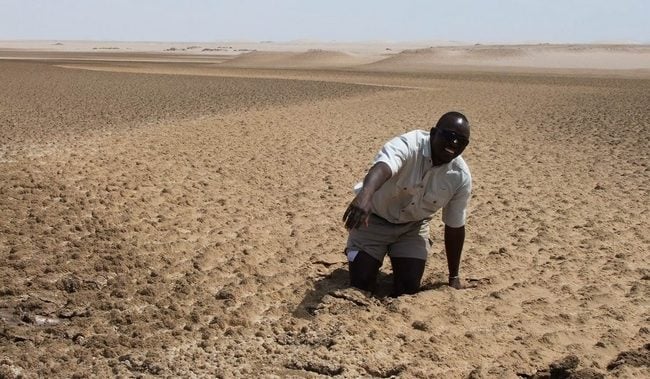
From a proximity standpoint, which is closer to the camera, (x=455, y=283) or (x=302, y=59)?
(x=455, y=283)

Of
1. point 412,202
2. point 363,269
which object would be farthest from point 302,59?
point 412,202

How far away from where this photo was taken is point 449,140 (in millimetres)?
4547

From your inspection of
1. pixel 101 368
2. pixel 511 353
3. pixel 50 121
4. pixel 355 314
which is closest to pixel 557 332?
pixel 511 353

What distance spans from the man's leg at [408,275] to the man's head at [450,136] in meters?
0.82

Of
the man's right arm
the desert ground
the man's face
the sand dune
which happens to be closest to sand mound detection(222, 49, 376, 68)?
the sand dune

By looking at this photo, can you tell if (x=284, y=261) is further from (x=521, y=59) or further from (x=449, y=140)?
(x=521, y=59)

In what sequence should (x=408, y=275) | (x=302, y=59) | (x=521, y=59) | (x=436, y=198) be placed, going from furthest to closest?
(x=302, y=59)
(x=521, y=59)
(x=408, y=275)
(x=436, y=198)

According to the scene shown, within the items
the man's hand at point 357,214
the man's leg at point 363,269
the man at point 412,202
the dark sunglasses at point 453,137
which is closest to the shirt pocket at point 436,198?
the man at point 412,202

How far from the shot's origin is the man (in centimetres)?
454

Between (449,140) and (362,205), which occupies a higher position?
(449,140)

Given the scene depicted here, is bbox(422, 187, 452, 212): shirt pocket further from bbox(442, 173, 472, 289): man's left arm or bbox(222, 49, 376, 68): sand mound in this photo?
bbox(222, 49, 376, 68): sand mound

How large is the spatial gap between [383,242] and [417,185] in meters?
0.56

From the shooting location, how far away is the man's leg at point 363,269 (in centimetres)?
507

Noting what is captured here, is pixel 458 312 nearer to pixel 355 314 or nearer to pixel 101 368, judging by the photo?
pixel 355 314
